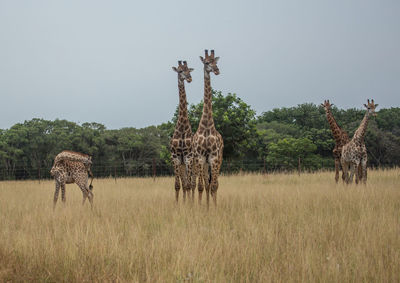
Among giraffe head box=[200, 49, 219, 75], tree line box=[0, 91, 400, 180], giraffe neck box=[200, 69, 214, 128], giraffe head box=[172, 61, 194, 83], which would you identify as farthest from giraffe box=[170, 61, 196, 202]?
tree line box=[0, 91, 400, 180]

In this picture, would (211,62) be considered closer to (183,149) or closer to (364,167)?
(183,149)

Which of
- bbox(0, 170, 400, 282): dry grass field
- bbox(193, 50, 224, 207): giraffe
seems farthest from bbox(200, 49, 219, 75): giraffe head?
bbox(0, 170, 400, 282): dry grass field

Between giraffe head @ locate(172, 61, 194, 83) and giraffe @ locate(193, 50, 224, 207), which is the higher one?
giraffe head @ locate(172, 61, 194, 83)

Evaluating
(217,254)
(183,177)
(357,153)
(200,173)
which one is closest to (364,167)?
(357,153)

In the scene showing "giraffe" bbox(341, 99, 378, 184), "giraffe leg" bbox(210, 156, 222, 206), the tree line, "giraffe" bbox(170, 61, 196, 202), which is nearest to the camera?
"giraffe leg" bbox(210, 156, 222, 206)

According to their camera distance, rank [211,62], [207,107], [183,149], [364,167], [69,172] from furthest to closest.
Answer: [364,167]
[69,172]
[183,149]
[207,107]
[211,62]

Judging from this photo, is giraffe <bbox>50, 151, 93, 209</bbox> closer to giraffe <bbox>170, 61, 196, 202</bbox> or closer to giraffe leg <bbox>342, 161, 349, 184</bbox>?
giraffe <bbox>170, 61, 196, 202</bbox>

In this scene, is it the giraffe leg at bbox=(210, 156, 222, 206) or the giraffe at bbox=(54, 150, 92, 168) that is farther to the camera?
the giraffe at bbox=(54, 150, 92, 168)

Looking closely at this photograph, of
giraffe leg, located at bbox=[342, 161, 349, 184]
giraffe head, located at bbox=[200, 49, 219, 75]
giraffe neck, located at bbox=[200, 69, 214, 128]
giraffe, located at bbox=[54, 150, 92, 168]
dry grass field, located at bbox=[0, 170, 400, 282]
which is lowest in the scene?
dry grass field, located at bbox=[0, 170, 400, 282]

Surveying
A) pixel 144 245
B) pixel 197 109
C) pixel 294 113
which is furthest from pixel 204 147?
pixel 294 113

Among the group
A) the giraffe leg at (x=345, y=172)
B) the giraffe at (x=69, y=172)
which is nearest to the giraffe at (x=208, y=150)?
the giraffe at (x=69, y=172)

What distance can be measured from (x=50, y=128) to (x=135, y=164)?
10.1 meters

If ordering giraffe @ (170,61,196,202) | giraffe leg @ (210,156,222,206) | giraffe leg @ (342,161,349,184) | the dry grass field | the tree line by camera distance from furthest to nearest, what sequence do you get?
1. the tree line
2. giraffe leg @ (342,161,349,184)
3. giraffe @ (170,61,196,202)
4. giraffe leg @ (210,156,222,206)
5. the dry grass field

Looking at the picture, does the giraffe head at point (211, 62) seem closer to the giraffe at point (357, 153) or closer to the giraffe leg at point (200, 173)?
the giraffe leg at point (200, 173)
